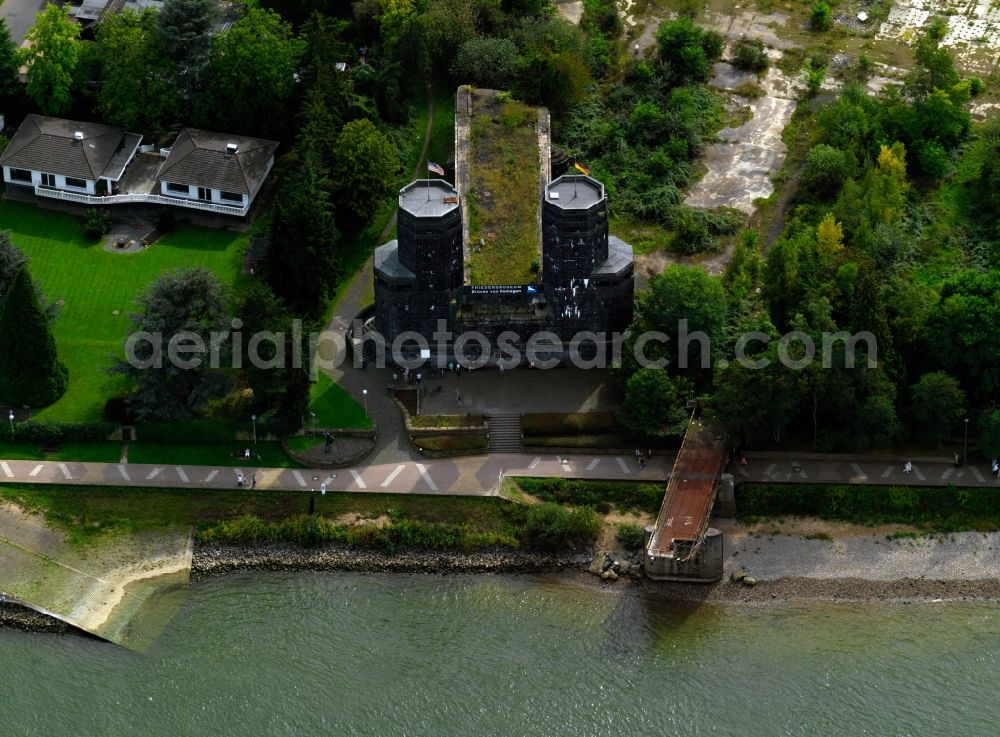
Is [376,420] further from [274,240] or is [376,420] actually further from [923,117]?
[923,117]

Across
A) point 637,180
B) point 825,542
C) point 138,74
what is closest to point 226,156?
point 138,74

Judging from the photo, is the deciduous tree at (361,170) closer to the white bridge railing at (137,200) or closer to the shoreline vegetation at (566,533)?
the white bridge railing at (137,200)

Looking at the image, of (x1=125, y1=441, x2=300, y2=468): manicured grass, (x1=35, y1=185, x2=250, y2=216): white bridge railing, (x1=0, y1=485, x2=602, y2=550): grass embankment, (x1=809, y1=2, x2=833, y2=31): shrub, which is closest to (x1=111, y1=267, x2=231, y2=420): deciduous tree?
(x1=125, y1=441, x2=300, y2=468): manicured grass

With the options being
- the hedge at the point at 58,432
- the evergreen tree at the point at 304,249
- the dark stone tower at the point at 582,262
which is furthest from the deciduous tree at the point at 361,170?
the hedge at the point at 58,432

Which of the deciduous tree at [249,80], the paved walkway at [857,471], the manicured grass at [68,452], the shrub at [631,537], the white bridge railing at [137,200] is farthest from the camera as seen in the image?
the deciduous tree at [249,80]

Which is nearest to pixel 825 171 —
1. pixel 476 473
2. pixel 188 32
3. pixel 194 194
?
pixel 476 473

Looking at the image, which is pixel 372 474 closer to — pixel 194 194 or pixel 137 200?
pixel 194 194

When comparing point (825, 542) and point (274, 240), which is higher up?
point (274, 240)
